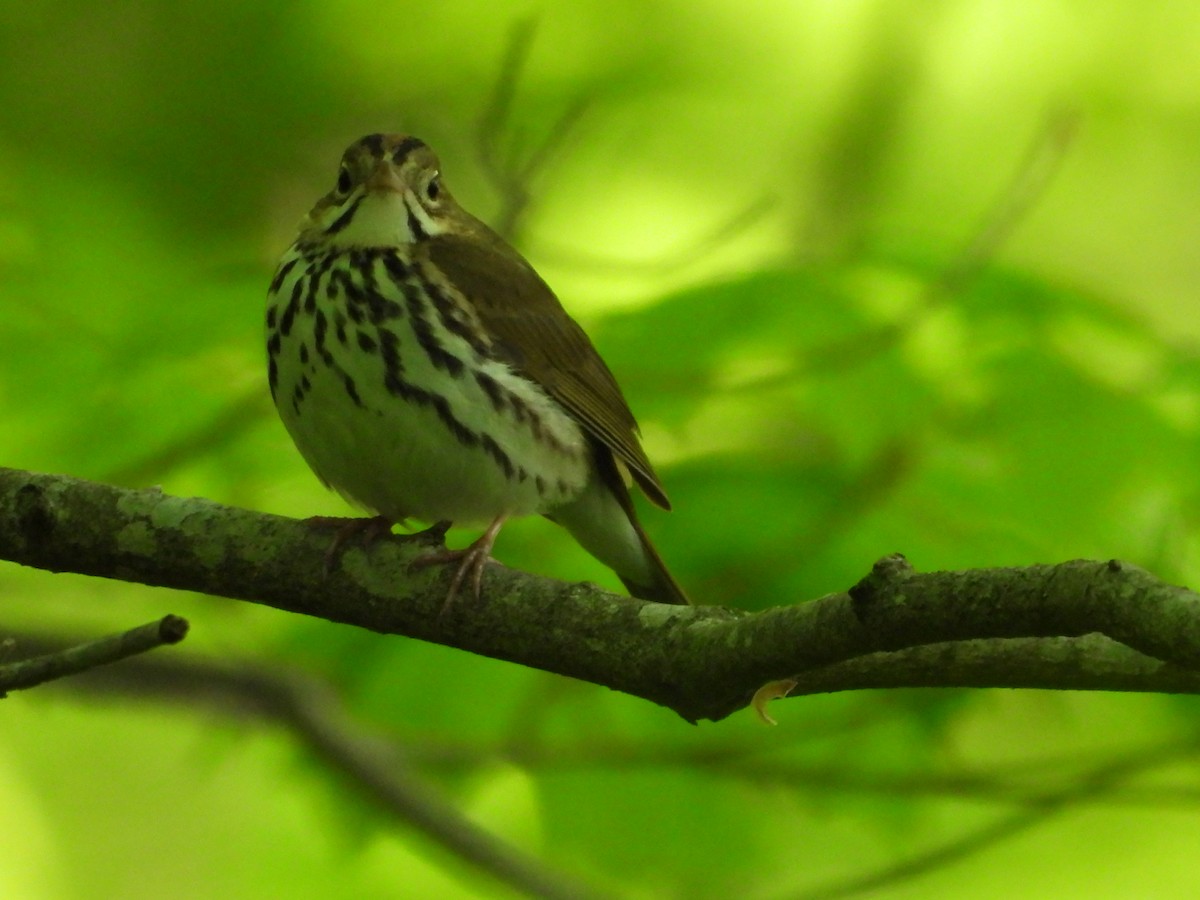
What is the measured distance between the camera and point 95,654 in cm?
208

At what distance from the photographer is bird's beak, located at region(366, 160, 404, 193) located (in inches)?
126

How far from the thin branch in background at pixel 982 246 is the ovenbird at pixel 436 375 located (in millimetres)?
474

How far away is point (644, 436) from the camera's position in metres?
3.33

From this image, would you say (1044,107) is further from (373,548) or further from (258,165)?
(373,548)

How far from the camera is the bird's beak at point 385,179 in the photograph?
320cm

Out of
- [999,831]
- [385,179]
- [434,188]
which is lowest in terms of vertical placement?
[999,831]

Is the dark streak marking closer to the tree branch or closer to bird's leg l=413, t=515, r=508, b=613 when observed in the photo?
the tree branch

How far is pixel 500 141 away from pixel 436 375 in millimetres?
564

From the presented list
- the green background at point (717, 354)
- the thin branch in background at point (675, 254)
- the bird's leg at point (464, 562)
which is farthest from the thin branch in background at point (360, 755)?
the thin branch in background at point (675, 254)

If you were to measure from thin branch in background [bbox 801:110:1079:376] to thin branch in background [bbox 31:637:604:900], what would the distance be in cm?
113

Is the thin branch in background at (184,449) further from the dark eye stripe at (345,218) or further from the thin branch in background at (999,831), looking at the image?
the thin branch in background at (999,831)

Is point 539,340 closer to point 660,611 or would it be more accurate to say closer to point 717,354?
point 717,354

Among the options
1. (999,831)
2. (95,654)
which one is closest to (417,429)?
(95,654)

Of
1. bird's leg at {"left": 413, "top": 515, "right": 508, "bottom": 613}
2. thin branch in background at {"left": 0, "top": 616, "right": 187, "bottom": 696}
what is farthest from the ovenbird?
thin branch in background at {"left": 0, "top": 616, "right": 187, "bottom": 696}
